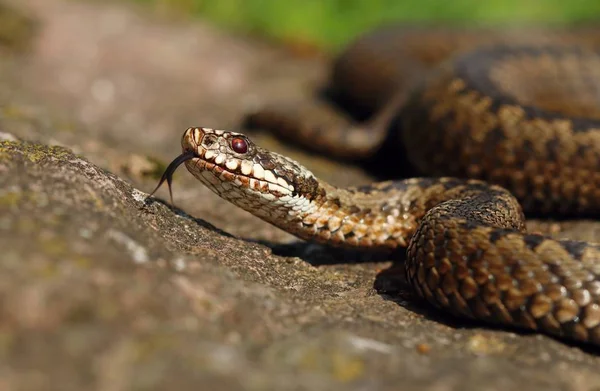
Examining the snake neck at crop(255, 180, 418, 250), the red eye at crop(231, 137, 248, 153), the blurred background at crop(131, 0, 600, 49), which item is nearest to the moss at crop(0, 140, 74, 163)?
the red eye at crop(231, 137, 248, 153)

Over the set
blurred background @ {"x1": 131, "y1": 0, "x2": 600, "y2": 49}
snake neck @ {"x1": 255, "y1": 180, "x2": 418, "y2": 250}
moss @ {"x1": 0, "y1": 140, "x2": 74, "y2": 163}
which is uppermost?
blurred background @ {"x1": 131, "y1": 0, "x2": 600, "y2": 49}

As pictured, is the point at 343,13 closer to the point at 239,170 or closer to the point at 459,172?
the point at 459,172

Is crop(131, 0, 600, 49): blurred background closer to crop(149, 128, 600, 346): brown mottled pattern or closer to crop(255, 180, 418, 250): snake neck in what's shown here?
crop(149, 128, 600, 346): brown mottled pattern

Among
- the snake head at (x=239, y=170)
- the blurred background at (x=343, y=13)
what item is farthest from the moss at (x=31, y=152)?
the blurred background at (x=343, y=13)

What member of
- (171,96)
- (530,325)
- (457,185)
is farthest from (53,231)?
(171,96)

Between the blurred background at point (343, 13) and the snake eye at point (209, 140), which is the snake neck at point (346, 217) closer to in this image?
the snake eye at point (209, 140)

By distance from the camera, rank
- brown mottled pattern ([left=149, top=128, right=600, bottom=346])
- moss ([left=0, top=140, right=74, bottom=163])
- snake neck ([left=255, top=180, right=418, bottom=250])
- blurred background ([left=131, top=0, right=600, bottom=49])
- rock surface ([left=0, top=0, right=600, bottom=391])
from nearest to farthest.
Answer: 1. rock surface ([left=0, top=0, right=600, bottom=391])
2. moss ([left=0, top=140, right=74, bottom=163])
3. brown mottled pattern ([left=149, top=128, right=600, bottom=346])
4. snake neck ([left=255, top=180, right=418, bottom=250])
5. blurred background ([left=131, top=0, right=600, bottom=49])
